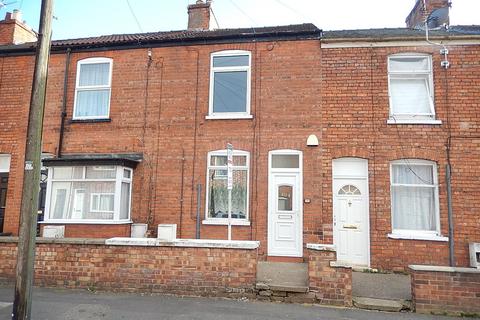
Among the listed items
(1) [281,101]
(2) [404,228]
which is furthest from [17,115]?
(2) [404,228]

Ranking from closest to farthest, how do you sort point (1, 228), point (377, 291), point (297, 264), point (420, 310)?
point (420, 310) → point (377, 291) → point (297, 264) → point (1, 228)

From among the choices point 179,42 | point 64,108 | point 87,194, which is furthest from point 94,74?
point 87,194

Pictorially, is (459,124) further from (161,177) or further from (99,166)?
Answer: (99,166)

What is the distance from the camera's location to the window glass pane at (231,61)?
36.2ft

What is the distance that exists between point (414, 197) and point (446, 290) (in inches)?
149

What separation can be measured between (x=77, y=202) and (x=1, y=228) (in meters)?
2.96

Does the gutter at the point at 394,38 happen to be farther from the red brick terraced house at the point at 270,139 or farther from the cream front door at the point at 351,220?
the cream front door at the point at 351,220

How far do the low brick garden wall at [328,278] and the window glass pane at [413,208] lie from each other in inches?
145

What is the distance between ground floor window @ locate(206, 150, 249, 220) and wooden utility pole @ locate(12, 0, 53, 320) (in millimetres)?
5455

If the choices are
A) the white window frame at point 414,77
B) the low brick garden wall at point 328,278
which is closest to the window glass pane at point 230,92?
the white window frame at point 414,77

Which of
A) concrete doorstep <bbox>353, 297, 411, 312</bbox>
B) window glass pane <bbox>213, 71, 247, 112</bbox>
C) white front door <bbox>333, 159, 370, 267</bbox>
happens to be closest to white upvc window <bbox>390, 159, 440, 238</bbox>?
white front door <bbox>333, 159, 370, 267</bbox>

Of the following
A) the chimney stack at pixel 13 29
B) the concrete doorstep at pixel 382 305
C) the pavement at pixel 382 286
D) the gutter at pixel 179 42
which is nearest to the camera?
the concrete doorstep at pixel 382 305

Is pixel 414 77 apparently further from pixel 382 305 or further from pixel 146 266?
pixel 146 266

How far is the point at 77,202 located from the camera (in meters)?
10.6
